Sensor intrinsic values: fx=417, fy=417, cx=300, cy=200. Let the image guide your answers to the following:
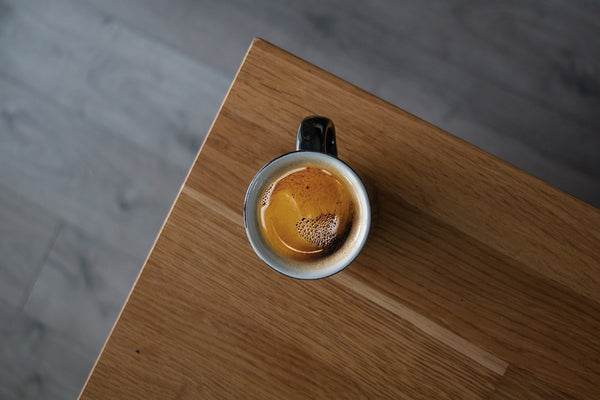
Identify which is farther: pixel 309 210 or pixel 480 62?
pixel 480 62

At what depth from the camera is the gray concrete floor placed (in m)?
0.89

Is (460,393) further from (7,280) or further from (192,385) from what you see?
(7,280)

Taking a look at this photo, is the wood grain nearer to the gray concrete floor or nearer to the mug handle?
the gray concrete floor

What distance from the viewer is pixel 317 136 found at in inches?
17.8

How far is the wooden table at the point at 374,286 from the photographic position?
52cm

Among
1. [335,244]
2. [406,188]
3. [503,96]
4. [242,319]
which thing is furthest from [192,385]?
[503,96]

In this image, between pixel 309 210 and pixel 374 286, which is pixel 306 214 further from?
pixel 374 286

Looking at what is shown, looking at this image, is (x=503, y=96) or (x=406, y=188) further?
(x=503, y=96)

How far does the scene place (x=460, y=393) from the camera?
1.75ft

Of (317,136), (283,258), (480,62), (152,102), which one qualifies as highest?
(480,62)

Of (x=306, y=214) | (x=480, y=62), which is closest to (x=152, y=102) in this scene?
(x=306, y=214)

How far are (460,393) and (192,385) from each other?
0.35 meters

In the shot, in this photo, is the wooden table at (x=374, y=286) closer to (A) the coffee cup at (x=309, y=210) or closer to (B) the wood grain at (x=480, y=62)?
(A) the coffee cup at (x=309, y=210)

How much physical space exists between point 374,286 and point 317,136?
0.21 meters
